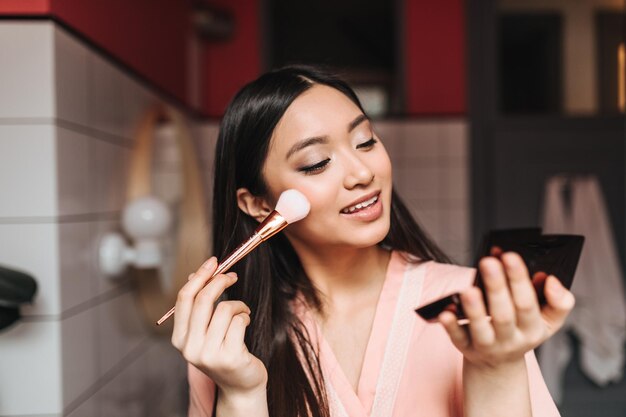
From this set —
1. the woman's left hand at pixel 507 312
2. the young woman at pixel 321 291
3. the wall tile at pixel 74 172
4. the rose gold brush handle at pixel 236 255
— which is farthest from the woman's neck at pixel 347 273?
the wall tile at pixel 74 172

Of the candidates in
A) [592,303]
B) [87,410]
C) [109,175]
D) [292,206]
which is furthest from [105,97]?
[592,303]

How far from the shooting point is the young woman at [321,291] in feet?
2.50

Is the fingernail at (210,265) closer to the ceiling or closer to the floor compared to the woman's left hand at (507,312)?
closer to the ceiling

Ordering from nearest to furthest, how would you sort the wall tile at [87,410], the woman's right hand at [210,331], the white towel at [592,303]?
the woman's right hand at [210,331]
the wall tile at [87,410]
the white towel at [592,303]

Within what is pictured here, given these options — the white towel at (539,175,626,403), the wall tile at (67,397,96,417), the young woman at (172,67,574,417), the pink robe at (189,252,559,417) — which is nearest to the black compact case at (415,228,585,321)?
the young woman at (172,67,574,417)

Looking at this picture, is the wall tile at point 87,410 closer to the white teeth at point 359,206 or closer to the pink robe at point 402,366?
the pink robe at point 402,366

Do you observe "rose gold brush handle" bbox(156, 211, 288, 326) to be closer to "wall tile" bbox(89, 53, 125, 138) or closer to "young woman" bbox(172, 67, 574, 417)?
"young woman" bbox(172, 67, 574, 417)

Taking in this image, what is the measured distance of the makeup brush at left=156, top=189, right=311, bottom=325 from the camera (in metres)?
0.80

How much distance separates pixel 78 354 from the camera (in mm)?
1284

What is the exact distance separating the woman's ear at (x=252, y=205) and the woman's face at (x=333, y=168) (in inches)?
3.4

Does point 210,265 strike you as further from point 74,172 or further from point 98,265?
point 98,265

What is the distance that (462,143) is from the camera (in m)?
2.70

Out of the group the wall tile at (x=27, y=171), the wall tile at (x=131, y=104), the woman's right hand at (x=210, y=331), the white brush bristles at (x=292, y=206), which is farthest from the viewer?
the wall tile at (x=131, y=104)

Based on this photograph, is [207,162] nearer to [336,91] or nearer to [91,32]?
[91,32]
